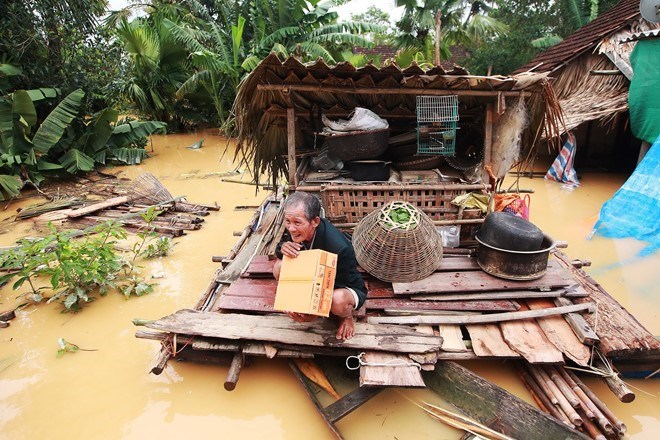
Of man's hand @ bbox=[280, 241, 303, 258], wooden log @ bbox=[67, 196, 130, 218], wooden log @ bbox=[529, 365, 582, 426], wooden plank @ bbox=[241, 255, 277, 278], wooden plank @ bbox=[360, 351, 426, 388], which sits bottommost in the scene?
wooden log @ bbox=[529, 365, 582, 426]

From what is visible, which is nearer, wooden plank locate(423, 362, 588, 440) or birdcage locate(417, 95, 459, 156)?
wooden plank locate(423, 362, 588, 440)

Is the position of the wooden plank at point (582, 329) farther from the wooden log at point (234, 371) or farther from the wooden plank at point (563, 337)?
the wooden log at point (234, 371)

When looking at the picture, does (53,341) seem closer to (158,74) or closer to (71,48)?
(71,48)

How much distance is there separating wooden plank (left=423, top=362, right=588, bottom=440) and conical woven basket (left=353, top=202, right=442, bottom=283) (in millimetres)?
937

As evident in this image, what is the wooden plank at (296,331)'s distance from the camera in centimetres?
273

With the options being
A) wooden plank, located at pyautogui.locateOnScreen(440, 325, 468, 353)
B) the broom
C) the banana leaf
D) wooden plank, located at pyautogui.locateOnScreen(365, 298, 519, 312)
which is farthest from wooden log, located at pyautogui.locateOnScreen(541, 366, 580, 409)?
the banana leaf

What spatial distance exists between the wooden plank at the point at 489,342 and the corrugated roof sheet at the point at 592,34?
7411 mm

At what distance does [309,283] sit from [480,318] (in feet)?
5.16

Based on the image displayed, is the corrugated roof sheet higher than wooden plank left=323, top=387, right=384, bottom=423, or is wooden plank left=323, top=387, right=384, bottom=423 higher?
the corrugated roof sheet

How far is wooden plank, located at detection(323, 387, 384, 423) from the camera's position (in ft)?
8.07

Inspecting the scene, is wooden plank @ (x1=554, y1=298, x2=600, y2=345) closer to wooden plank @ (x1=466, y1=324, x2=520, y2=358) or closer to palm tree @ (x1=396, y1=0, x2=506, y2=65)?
wooden plank @ (x1=466, y1=324, x2=520, y2=358)

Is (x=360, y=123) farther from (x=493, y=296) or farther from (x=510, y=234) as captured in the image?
(x=493, y=296)

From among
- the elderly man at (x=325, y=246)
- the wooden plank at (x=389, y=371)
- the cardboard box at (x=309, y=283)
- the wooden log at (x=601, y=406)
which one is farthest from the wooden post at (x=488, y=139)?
the cardboard box at (x=309, y=283)

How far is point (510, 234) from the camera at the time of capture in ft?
10.9
